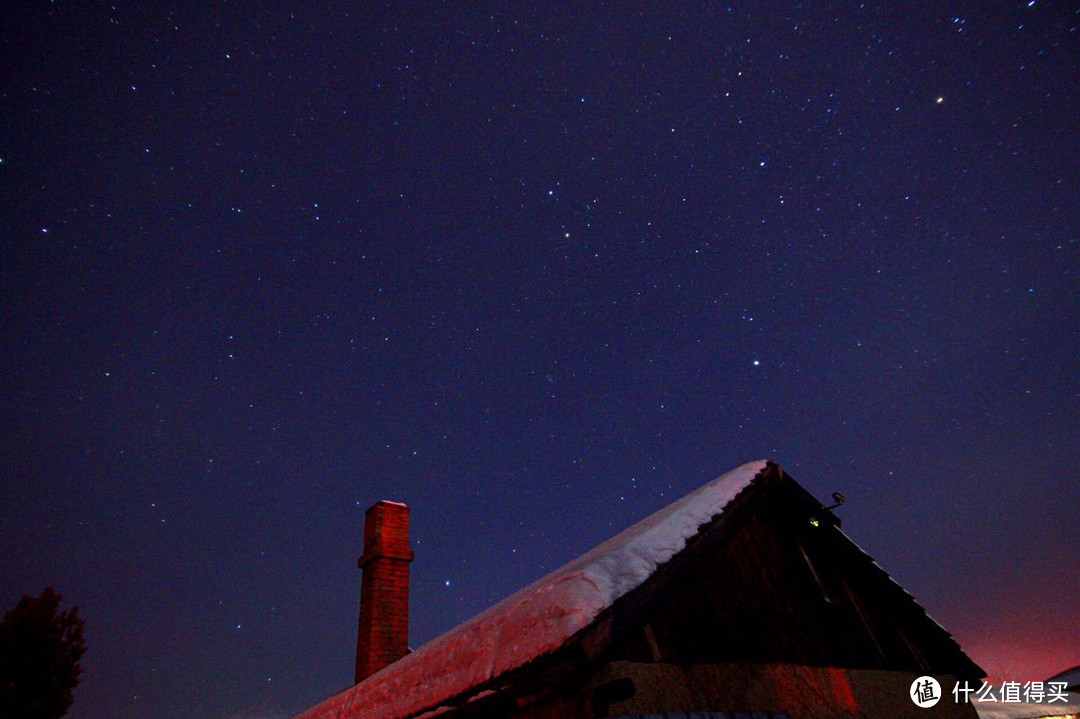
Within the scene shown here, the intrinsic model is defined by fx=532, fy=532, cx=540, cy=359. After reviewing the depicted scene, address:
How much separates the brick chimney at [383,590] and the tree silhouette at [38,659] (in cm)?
1338

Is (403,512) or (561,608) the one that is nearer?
(561,608)

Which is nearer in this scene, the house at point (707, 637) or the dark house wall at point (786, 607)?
the house at point (707, 637)

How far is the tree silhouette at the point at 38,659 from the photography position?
14133 mm

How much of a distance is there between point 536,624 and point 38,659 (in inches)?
779

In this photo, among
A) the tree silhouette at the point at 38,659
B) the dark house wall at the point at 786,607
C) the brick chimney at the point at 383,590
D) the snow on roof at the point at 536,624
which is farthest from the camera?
the tree silhouette at the point at 38,659

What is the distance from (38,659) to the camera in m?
14.9

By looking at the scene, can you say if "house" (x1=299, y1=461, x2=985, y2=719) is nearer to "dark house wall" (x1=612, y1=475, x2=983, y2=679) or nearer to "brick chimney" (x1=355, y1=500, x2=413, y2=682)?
"dark house wall" (x1=612, y1=475, x2=983, y2=679)

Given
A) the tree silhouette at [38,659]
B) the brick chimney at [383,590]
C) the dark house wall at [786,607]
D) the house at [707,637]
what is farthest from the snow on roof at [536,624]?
the tree silhouette at [38,659]

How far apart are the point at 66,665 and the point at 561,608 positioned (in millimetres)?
19863

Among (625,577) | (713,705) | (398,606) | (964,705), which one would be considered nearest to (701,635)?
(713,705)

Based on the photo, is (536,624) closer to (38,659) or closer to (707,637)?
(707,637)

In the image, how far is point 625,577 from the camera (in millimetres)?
3061

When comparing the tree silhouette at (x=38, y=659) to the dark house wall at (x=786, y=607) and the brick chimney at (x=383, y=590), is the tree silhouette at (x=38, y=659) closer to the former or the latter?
the brick chimney at (x=383, y=590)

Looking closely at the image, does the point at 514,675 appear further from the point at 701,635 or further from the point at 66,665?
the point at 66,665
